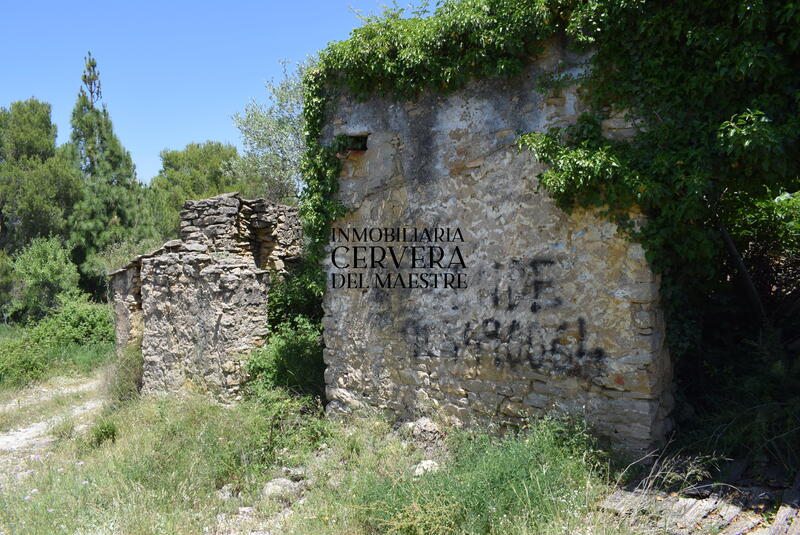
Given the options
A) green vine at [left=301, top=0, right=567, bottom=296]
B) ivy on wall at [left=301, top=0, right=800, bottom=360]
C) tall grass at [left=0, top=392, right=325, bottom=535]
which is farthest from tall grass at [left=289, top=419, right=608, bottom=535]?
green vine at [left=301, top=0, right=567, bottom=296]

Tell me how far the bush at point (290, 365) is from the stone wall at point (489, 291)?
661mm

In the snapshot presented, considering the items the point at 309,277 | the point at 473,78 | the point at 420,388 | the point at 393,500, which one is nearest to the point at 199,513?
the point at 393,500

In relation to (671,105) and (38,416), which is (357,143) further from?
(38,416)

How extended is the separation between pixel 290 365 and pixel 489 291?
320cm

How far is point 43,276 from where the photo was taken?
17109 mm

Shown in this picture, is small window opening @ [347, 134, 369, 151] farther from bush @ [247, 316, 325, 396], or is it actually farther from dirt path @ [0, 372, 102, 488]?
dirt path @ [0, 372, 102, 488]

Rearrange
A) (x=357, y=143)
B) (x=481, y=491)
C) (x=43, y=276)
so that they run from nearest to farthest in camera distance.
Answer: (x=481, y=491)
(x=357, y=143)
(x=43, y=276)

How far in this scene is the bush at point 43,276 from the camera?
56.3ft

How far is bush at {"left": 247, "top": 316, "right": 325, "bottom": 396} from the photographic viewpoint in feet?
23.0

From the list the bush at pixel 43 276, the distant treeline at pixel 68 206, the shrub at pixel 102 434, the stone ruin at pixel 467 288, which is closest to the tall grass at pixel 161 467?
the shrub at pixel 102 434

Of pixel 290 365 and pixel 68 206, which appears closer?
pixel 290 365

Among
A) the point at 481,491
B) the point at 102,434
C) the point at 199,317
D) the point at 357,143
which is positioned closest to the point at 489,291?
the point at 481,491

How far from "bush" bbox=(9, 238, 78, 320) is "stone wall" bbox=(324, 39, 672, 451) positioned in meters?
14.7

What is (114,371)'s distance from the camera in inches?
356
